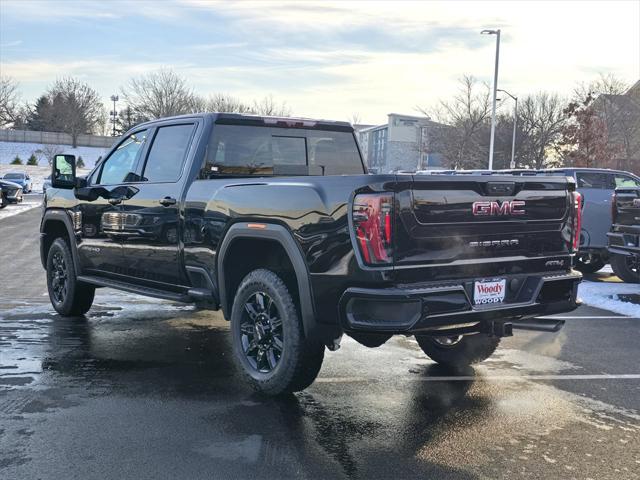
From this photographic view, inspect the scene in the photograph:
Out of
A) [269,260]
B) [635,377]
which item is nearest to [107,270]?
Answer: [269,260]

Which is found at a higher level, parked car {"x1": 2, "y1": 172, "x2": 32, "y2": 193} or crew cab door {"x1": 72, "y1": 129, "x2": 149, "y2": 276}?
crew cab door {"x1": 72, "y1": 129, "x2": 149, "y2": 276}

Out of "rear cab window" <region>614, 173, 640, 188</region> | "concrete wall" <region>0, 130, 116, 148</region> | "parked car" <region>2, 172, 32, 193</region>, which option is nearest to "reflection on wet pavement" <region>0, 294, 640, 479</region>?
"rear cab window" <region>614, 173, 640, 188</region>

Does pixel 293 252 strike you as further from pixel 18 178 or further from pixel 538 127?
pixel 538 127

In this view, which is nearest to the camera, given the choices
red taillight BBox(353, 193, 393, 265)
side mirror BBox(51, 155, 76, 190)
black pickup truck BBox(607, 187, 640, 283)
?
red taillight BBox(353, 193, 393, 265)

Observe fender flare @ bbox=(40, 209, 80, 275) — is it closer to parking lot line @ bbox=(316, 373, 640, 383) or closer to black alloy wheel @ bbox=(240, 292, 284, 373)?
black alloy wheel @ bbox=(240, 292, 284, 373)

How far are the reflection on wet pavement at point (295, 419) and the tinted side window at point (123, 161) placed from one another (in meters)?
1.63

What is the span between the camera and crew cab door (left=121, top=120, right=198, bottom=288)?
562 cm

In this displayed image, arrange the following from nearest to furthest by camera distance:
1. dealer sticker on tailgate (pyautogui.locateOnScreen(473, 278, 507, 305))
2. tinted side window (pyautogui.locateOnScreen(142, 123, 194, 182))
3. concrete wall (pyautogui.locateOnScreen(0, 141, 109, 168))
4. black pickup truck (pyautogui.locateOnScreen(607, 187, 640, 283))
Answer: dealer sticker on tailgate (pyautogui.locateOnScreen(473, 278, 507, 305)), tinted side window (pyautogui.locateOnScreen(142, 123, 194, 182)), black pickup truck (pyautogui.locateOnScreen(607, 187, 640, 283)), concrete wall (pyautogui.locateOnScreen(0, 141, 109, 168))

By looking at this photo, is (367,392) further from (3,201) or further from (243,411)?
(3,201)

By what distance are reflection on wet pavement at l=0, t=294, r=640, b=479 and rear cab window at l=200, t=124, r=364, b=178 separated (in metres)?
1.67

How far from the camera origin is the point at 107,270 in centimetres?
660

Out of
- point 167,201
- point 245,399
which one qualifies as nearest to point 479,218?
point 245,399

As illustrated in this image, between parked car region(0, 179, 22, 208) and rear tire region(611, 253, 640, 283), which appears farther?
parked car region(0, 179, 22, 208)

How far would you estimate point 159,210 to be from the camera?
18.9 feet
